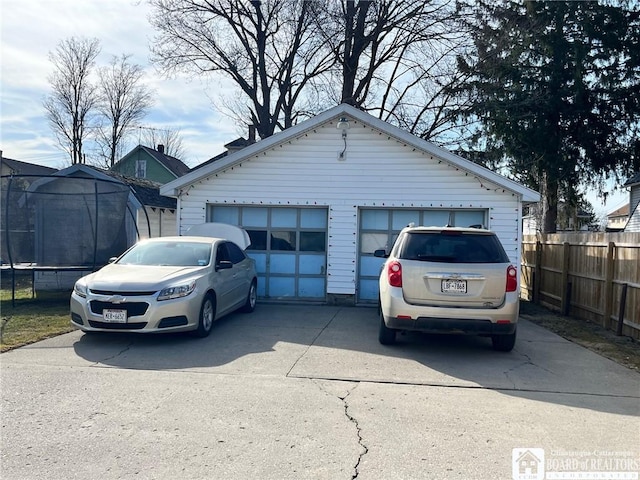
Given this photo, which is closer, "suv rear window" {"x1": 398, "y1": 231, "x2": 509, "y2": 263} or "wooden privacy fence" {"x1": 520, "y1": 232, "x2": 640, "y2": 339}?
"suv rear window" {"x1": 398, "y1": 231, "x2": 509, "y2": 263}

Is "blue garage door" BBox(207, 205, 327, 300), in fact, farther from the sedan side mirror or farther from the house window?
the house window

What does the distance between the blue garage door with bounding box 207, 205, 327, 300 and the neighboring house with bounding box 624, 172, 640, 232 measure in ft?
49.8

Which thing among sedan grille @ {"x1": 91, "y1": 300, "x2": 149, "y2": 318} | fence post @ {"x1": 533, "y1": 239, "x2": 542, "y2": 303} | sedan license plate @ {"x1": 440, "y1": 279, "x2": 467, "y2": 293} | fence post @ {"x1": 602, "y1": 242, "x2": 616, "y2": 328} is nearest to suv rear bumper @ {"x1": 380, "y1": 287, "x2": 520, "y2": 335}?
sedan license plate @ {"x1": 440, "y1": 279, "x2": 467, "y2": 293}

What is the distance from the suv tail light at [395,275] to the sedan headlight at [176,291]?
3001mm

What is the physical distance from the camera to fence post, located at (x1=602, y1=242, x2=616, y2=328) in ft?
31.3

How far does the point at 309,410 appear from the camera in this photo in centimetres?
470

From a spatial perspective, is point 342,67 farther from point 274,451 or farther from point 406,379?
point 274,451

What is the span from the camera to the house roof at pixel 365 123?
11.0m

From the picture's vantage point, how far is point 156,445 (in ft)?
12.8

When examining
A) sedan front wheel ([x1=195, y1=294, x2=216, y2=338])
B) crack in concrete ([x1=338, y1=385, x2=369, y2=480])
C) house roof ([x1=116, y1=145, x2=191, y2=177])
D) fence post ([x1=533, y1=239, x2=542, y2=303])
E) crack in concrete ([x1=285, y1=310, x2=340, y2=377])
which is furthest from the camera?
house roof ([x1=116, y1=145, x2=191, y2=177])

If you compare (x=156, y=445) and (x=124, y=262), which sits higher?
(x=124, y=262)

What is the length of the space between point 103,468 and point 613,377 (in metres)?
5.88

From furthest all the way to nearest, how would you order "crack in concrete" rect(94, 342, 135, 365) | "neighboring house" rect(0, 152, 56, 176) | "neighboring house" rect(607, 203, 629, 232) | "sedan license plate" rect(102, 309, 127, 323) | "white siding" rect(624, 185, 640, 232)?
1. "neighboring house" rect(607, 203, 629, 232)
2. "neighboring house" rect(0, 152, 56, 176)
3. "white siding" rect(624, 185, 640, 232)
4. "sedan license plate" rect(102, 309, 127, 323)
5. "crack in concrete" rect(94, 342, 135, 365)

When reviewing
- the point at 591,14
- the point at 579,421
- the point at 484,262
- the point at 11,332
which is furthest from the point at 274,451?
the point at 591,14
